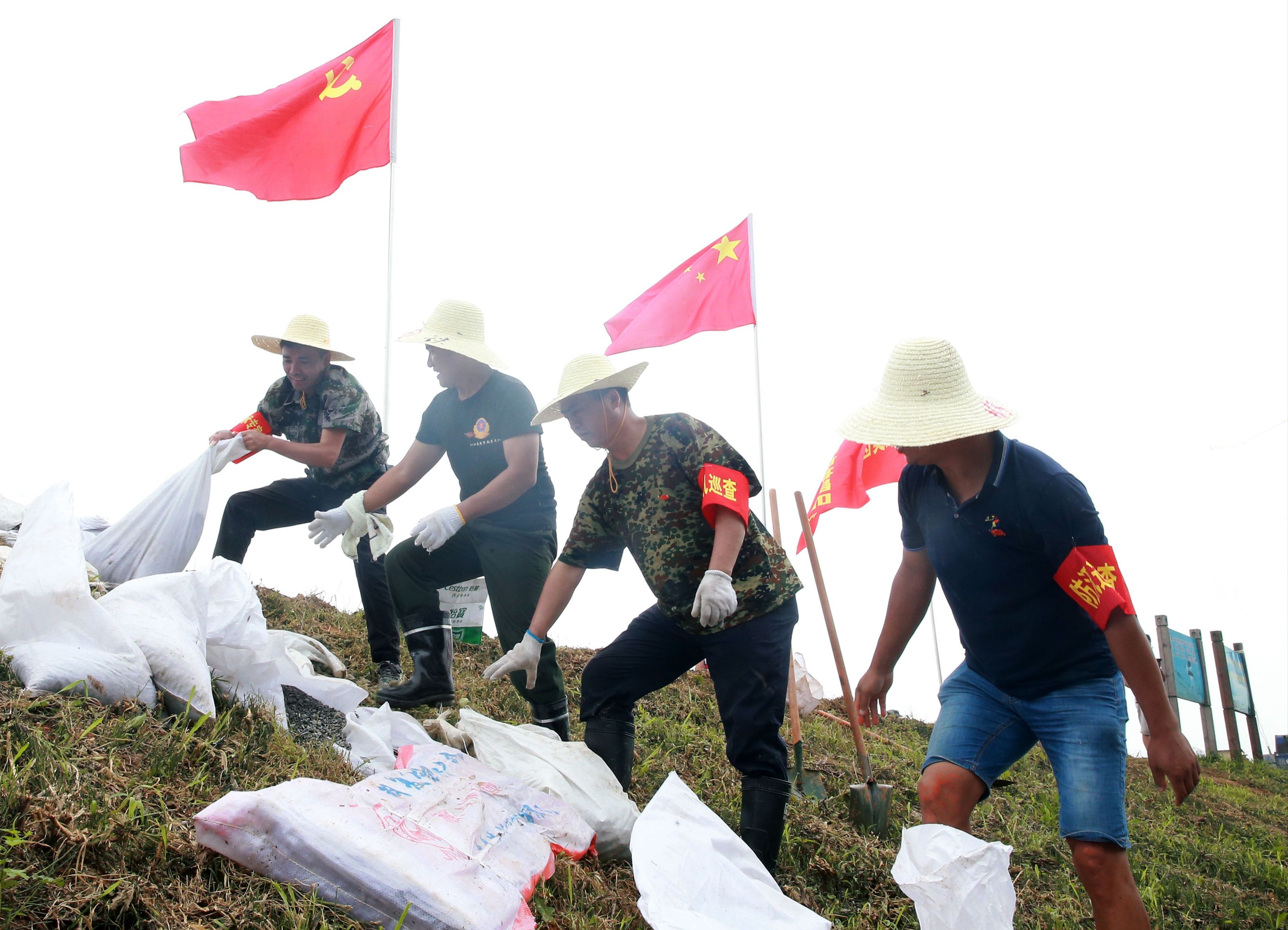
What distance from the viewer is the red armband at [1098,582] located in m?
1.96

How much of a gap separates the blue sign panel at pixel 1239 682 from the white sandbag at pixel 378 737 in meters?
13.0

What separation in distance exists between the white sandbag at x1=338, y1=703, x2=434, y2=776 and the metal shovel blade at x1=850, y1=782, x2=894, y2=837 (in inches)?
72.5

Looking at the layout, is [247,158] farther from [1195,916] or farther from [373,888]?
[1195,916]

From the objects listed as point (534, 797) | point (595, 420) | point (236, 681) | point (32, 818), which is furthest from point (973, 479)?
point (236, 681)

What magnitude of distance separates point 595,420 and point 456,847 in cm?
138

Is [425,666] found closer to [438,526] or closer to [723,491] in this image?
[438,526]

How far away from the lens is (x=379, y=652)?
4156mm

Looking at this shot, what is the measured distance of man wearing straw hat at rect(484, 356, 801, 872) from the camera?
2.55 metres

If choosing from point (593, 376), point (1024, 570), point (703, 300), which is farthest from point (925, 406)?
point (703, 300)

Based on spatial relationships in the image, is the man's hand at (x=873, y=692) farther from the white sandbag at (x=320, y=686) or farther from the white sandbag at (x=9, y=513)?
the white sandbag at (x=9, y=513)

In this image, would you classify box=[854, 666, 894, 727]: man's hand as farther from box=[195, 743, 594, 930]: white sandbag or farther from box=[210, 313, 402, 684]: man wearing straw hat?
box=[210, 313, 402, 684]: man wearing straw hat

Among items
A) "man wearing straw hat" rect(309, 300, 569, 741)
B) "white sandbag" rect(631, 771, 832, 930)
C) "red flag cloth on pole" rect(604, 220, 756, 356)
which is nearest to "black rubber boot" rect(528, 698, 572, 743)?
"man wearing straw hat" rect(309, 300, 569, 741)

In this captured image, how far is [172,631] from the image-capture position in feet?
8.45

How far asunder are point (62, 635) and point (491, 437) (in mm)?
1593
